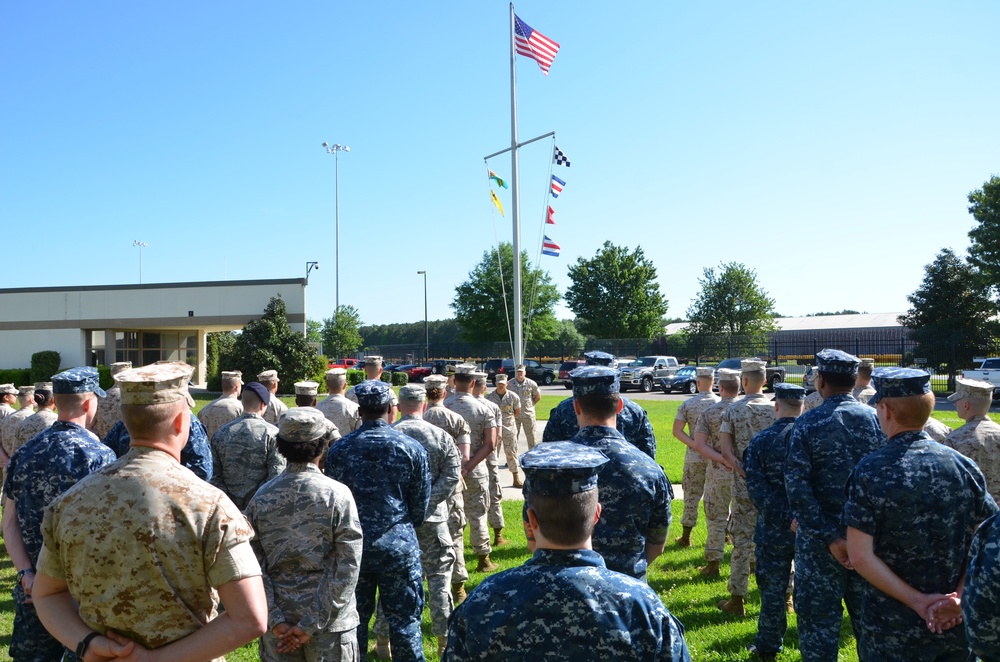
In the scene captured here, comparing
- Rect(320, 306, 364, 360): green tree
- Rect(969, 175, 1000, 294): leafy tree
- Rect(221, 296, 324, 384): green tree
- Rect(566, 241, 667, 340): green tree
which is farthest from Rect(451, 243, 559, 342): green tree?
A: Rect(969, 175, 1000, 294): leafy tree

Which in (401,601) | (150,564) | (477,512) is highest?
(150,564)

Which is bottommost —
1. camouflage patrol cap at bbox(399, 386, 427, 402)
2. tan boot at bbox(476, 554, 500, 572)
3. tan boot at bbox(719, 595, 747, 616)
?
tan boot at bbox(476, 554, 500, 572)

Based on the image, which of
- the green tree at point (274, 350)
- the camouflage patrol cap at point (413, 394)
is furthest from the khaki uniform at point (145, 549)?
the green tree at point (274, 350)

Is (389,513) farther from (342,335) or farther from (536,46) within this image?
(342,335)

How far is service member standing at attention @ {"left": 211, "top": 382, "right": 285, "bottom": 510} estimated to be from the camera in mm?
6117

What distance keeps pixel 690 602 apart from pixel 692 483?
2289mm

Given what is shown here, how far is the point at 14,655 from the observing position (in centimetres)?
423

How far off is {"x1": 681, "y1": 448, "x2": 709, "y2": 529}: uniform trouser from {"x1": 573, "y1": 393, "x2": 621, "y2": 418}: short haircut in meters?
5.24

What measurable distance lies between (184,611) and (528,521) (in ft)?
3.95

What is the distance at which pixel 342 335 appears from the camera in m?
69.5

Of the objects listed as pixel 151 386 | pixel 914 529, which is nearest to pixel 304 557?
pixel 151 386

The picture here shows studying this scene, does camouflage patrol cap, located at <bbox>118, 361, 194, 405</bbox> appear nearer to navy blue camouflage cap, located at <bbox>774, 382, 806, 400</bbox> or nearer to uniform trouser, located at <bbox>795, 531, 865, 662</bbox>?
uniform trouser, located at <bbox>795, 531, 865, 662</bbox>

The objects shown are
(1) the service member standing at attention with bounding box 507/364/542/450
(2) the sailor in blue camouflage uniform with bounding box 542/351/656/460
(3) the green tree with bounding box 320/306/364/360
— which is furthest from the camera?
(3) the green tree with bounding box 320/306/364/360

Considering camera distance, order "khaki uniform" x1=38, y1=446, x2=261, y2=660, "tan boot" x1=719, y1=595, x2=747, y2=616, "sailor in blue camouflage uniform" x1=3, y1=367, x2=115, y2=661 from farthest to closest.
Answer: "tan boot" x1=719, y1=595, x2=747, y2=616, "sailor in blue camouflage uniform" x1=3, y1=367, x2=115, y2=661, "khaki uniform" x1=38, y1=446, x2=261, y2=660
